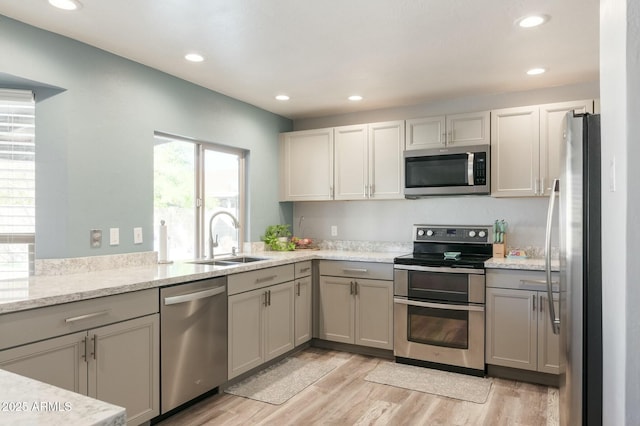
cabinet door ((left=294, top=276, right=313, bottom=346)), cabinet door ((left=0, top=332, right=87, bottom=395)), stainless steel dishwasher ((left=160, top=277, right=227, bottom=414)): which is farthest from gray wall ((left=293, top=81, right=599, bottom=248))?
cabinet door ((left=0, top=332, right=87, bottom=395))

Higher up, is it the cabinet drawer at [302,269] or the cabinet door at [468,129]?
the cabinet door at [468,129]

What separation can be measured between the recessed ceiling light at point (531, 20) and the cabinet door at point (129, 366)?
266 cm

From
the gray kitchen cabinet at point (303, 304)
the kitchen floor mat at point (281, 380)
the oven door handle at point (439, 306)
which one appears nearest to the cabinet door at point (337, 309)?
the gray kitchen cabinet at point (303, 304)

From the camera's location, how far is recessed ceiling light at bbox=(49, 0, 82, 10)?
218cm

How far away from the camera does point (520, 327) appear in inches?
127

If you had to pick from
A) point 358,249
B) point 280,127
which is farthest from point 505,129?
point 280,127

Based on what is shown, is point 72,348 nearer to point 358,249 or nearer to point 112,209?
point 112,209

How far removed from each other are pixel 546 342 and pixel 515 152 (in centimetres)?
152

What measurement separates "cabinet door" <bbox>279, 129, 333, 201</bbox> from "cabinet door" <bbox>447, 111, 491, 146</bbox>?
121 cm

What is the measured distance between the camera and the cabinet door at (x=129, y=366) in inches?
84.8

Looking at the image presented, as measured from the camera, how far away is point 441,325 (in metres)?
3.47

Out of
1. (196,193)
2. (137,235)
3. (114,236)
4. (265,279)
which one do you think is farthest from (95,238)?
(265,279)

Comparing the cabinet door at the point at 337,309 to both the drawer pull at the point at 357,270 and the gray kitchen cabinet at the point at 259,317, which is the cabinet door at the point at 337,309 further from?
the gray kitchen cabinet at the point at 259,317

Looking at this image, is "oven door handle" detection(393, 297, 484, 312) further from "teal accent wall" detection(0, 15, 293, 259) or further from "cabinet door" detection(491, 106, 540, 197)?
"teal accent wall" detection(0, 15, 293, 259)
